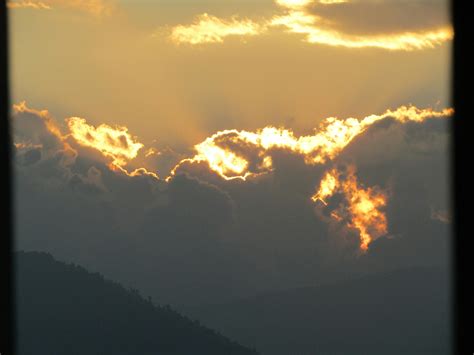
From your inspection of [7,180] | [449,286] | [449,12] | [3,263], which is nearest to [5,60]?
[7,180]

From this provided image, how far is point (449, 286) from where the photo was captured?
238 cm

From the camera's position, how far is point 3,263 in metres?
2.53

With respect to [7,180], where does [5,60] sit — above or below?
above
